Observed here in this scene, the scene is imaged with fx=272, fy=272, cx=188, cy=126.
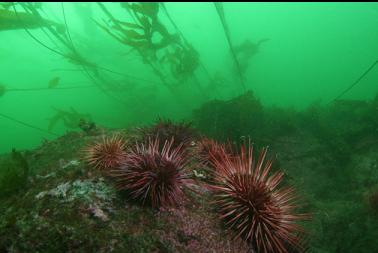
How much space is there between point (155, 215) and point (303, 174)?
21.3 feet

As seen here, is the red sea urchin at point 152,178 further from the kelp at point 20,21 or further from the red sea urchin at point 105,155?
the kelp at point 20,21

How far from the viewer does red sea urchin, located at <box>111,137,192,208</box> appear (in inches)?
131

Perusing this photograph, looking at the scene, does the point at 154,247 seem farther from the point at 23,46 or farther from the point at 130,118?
the point at 23,46

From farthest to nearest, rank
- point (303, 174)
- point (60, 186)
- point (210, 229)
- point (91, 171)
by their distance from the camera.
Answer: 1. point (303, 174)
2. point (91, 171)
3. point (60, 186)
4. point (210, 229)

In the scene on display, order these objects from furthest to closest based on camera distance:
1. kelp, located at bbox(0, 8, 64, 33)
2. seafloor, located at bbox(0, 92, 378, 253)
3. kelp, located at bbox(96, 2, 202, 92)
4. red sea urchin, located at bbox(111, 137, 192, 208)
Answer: kelp, located at bbox(96, 2, 202, 92), kelp, located at bbox(0, 8, 64, 33), red sea urchin, located at bbox(111, 137, 192, 208), seafloor, located at bbox(0, 92, 378, 253)

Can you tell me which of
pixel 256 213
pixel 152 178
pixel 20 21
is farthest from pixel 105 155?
pixel 20 21

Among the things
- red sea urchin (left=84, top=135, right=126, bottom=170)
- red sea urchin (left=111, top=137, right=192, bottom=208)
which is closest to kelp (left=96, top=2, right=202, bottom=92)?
red sea urchin (left=84, top=135, right=126, bottom=170)

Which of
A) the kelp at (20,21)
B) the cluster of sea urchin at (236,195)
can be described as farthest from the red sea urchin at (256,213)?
the kelp at (20,21)

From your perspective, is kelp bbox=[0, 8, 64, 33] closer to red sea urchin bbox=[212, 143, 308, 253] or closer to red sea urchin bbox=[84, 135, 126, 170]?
red sea urchin bbox=[84, 135, 126, 170]

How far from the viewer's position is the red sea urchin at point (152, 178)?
11.0 feet

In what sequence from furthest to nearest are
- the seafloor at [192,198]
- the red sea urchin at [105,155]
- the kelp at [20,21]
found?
the kelp at [20,21], the red sea urchin at [105,155], the seafloor at [192,198]

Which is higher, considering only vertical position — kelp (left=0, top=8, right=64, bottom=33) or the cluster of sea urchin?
kelp (left=0, top=8, right=64, bottom=33)

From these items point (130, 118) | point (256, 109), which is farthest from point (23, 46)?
point (256, 109)

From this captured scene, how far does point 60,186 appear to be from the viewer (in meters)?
3.83
